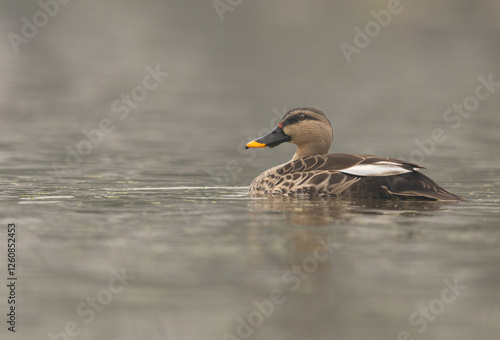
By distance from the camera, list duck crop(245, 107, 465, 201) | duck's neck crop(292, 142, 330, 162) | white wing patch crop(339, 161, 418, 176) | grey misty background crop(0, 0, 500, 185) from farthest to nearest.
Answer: grey misty background crop(0, 0, 500, 185)
duck's neck crop(292, 142, 330, 162)
duck crop(245, 107, 465, 201)
white wing patch crop(339, 161, 418, 176)

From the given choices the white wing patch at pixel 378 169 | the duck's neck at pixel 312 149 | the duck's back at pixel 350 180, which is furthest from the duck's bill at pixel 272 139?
the white wing patch at pixel 378 169

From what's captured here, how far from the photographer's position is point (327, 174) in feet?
43.8

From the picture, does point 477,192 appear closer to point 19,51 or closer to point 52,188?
point 52,188

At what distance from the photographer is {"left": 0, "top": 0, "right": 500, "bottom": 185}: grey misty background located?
23.5 meters

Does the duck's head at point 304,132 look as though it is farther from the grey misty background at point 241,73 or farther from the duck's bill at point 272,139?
the grey misty background at point 241,73

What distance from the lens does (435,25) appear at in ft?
222

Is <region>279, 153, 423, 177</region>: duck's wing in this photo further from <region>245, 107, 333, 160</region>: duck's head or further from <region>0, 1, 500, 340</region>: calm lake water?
<region>245, 107, 333, 160</region>: duck's head

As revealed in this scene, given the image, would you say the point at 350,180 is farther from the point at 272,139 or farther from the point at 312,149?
the point at 272,139

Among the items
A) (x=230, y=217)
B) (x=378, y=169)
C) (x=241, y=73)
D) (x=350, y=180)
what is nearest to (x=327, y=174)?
(x=350, y=180)

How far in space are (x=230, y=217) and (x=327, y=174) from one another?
222 cm

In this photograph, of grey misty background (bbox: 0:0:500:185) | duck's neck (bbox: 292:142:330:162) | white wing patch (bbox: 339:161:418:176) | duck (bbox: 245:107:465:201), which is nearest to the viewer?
white wing patch (bbox: 339:161:418:176)

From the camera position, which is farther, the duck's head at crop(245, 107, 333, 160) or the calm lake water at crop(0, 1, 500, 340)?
the duck's head at crop(245, 107, 333, 160)

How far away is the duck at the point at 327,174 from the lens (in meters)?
12.8


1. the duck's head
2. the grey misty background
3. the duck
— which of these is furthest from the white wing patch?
the grey misty background
